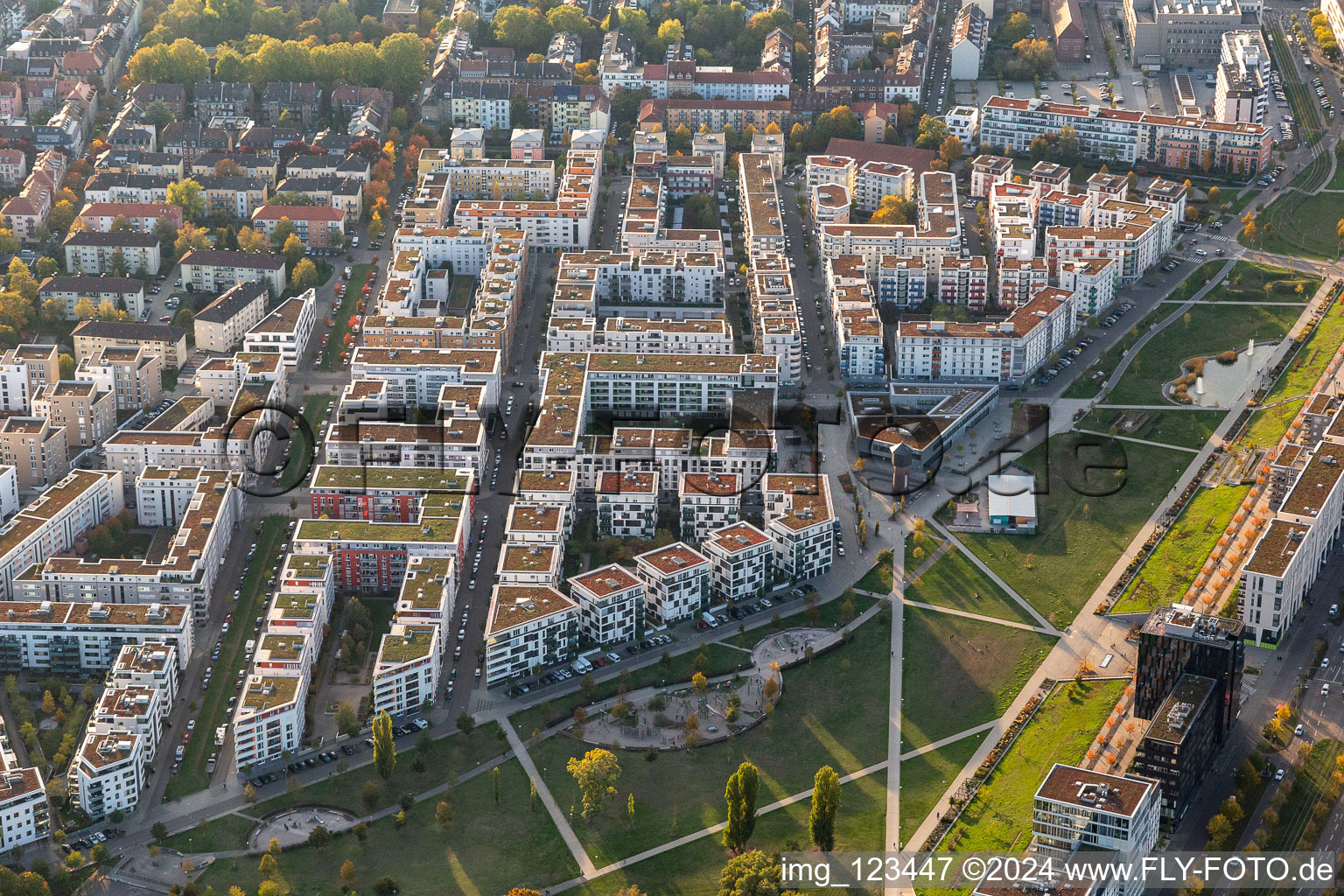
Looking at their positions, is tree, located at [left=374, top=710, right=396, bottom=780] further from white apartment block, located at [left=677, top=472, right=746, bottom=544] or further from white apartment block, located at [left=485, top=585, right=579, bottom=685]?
white apartment block, located at [left=677, top=472, right=746, bottom=544]

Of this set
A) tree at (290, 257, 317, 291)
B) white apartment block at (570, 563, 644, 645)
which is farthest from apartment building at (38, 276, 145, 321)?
white apartment block at (570, 563, 644, 645)

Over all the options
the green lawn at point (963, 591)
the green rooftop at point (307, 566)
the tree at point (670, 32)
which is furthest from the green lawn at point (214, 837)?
the tree at point (670, 32)

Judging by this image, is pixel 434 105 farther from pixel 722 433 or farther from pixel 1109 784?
pixel 1109 784

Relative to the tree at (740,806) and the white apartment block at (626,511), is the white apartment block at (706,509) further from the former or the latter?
the tree at (740,806)

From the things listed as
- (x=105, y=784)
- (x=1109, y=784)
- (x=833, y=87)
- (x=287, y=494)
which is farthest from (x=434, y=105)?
(x=1109, y=784)

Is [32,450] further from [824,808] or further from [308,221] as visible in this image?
[824,808]

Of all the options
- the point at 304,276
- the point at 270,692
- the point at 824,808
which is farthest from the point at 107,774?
the point at 304,276
